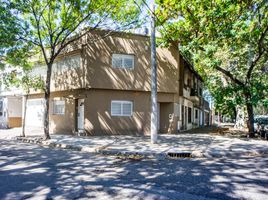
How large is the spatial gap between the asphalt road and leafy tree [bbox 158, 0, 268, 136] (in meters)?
7.74

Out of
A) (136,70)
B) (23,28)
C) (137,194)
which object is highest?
(23,28)

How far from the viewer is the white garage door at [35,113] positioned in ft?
80.4

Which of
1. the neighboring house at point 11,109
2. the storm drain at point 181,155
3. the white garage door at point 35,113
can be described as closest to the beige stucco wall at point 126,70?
the white garage door at point 35,113

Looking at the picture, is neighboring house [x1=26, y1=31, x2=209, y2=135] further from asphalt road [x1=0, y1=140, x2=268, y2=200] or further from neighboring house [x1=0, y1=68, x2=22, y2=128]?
asphalt road [x1=0, y1=140, x2=268, y2=200]

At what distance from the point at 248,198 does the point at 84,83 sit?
14.7 m

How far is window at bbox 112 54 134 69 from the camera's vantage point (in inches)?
A: 790

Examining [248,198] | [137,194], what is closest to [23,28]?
[137,194]

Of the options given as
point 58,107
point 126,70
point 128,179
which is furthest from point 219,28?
point 58,107

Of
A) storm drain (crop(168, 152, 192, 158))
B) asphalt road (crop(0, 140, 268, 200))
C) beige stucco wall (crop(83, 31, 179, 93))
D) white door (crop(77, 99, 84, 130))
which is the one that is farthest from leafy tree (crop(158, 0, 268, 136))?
asphalt road (crop(0, 140, 268, 200))

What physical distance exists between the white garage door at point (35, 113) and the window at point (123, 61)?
8.23m

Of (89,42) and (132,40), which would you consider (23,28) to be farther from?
(132,40)

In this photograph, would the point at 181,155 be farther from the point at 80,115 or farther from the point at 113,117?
the point at 80,115

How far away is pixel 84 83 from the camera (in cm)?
1909

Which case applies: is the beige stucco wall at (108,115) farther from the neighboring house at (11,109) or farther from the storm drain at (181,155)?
the storm drain at (181,155)
